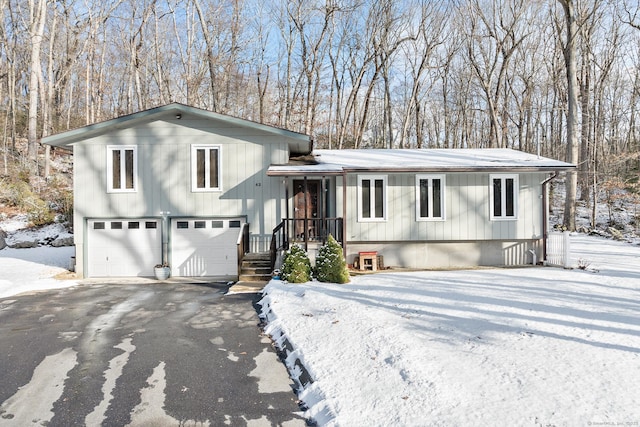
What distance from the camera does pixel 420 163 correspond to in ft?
38.8

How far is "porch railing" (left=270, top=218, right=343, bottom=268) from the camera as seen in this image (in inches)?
434

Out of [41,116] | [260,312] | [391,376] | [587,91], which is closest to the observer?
[391,376]

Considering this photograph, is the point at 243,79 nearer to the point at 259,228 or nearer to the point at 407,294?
the point at 259,228

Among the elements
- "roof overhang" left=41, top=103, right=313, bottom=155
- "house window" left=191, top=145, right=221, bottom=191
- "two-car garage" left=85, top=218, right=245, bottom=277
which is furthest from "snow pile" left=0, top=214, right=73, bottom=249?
"house window" left=191, top=145, right=221, bottom=191

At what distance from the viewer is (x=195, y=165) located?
11.9 m

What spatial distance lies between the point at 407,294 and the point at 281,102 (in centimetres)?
2236

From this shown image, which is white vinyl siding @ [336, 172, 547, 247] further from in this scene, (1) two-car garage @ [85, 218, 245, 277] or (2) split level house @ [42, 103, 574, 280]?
(1) two-car garage @ [85, 218, 245, 277]

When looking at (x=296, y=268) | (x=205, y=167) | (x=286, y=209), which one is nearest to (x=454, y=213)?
(x=286, y=209)

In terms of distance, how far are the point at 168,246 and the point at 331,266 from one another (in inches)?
236

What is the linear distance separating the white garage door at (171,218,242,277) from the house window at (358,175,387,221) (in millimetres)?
4120

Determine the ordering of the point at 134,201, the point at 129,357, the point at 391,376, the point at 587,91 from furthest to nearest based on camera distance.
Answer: the point at 587,91 < the point at 134,201 < the point at 129,357 < the point at 391,376

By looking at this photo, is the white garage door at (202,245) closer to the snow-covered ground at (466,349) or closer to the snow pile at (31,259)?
the snow pile at (31,259)

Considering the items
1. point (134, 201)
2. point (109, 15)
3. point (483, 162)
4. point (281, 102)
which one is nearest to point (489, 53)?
point (281, 102)

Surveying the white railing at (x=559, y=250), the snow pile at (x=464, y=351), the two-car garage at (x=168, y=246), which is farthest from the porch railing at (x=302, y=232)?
the white railing at (x=559, y=250)
